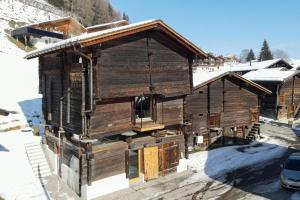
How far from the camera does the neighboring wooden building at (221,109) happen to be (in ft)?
91.9

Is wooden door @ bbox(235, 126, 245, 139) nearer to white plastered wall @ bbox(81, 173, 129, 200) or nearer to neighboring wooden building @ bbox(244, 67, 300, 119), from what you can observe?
neighboring wooden building @ bbox(244, 67, 300, 119)

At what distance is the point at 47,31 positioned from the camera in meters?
58.0

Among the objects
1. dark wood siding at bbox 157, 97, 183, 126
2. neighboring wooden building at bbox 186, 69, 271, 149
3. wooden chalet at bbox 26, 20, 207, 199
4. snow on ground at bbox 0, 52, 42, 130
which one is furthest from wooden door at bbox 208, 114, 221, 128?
snow on ground at bbox 0, 52, 42, 130

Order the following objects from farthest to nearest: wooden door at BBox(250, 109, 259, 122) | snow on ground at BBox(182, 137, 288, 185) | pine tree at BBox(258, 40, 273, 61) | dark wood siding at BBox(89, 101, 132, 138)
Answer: pine tree at BBox(258, 40, 273, 61) < wooden door at BBox(250, 109, 259, 122) < snow on ground at BBox(182, 137, 288, 185) < dark wood siding at BBox(89, 101, 132, 138)

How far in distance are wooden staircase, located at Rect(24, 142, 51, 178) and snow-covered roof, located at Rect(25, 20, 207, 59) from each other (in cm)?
651

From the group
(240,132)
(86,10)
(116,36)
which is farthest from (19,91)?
(86,10)

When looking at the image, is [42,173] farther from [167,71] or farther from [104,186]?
[167,71]

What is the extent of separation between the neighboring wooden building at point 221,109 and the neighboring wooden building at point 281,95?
11.1 m

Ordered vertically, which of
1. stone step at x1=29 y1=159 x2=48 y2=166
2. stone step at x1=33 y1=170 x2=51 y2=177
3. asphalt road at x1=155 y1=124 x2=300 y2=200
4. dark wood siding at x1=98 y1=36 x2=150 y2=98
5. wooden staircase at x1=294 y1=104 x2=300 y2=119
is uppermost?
dark wood siding at x1=98 y1=36 x2=150 y2=98

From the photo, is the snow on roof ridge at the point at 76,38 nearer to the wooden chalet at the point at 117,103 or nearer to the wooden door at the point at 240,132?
the wooden chalet at the point at 117,103

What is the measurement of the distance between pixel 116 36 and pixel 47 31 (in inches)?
1758

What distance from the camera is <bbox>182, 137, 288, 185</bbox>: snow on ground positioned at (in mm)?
22397

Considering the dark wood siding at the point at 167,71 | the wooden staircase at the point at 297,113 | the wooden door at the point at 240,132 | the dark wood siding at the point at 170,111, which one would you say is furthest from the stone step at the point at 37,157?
the wooden staircase at the point at 297,113

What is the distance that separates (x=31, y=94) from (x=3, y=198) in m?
21.2
